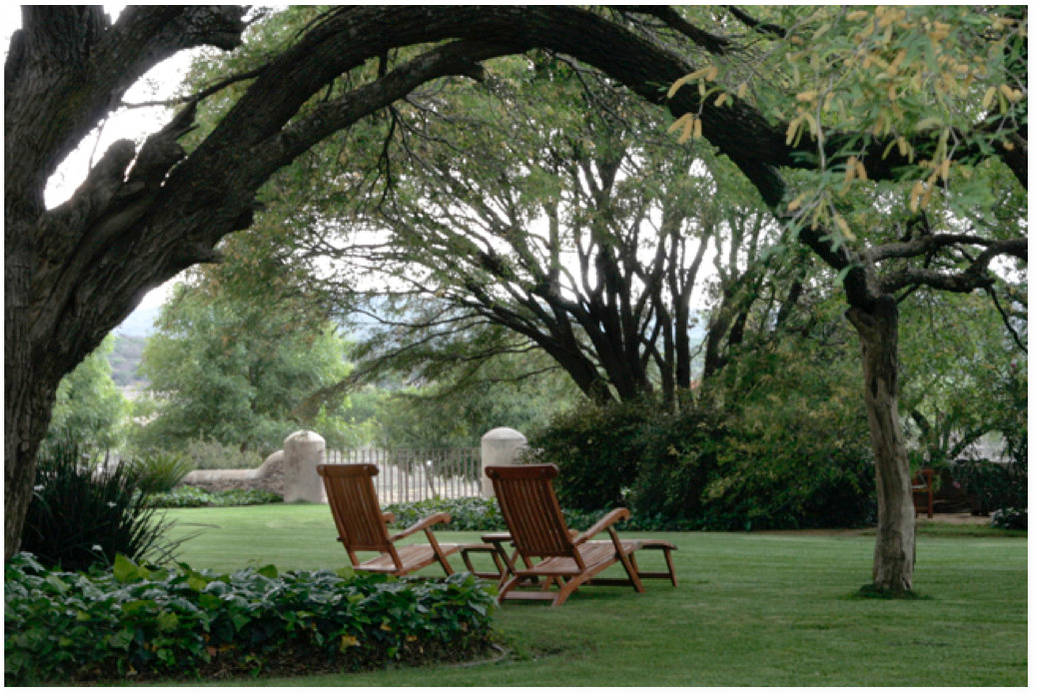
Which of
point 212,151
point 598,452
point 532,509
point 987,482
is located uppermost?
point 212,151

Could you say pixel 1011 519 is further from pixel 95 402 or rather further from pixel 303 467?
pixel 95 402

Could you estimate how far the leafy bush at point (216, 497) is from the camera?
930 inches

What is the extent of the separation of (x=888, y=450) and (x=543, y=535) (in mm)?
2557

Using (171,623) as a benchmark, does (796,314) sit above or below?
above

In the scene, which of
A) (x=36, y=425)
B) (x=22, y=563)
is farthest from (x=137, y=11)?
(x=22, y=563)

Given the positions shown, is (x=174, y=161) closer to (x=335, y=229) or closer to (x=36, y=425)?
(x=36, y=425)

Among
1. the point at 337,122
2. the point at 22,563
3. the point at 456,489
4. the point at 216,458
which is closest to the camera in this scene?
the point at 22,563

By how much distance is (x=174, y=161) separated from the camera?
21.3ft

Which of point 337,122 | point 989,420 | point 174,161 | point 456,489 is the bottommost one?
point 456,489

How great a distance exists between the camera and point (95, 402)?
42625 millimetres

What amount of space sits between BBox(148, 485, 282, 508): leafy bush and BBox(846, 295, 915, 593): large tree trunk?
18.0 meters

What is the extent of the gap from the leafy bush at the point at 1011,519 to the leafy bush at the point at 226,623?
37.4 feet

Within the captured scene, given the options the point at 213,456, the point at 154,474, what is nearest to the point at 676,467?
the point at 154,474

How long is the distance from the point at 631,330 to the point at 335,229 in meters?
6.45
